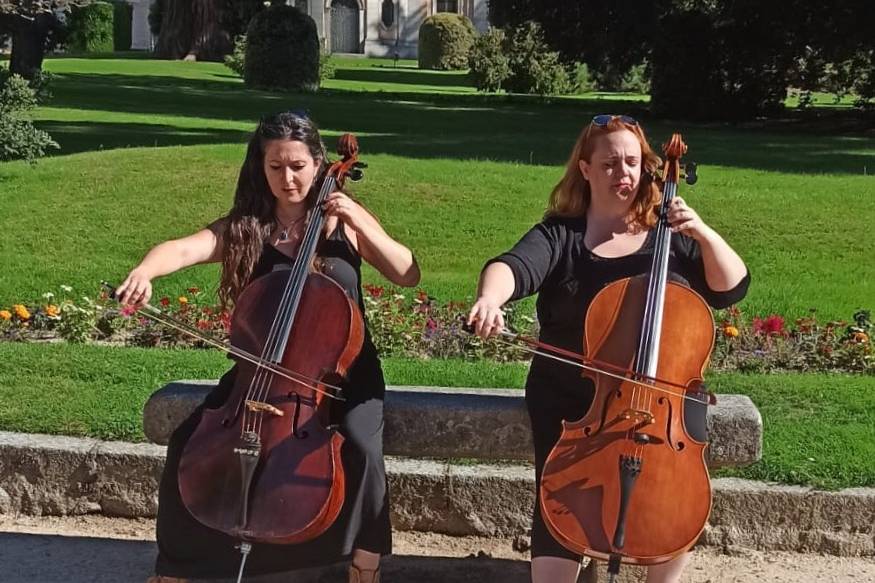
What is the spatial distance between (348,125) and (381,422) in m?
12.1

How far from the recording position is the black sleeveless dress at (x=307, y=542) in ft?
10.6

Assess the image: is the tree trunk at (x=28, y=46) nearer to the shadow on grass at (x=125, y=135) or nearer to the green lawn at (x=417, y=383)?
the shadow on grass at (x=125, y=135)

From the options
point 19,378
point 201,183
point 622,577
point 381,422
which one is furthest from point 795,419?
point 201,183

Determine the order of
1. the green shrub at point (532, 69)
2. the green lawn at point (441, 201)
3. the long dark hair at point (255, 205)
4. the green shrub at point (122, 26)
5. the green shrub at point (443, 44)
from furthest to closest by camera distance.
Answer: the green shrub at point (122, 26), the green shrub at point (443, 44), the green shrub at point (532, 69), the green lawn at point (441, 201), the long dark hair at point (255, 205)

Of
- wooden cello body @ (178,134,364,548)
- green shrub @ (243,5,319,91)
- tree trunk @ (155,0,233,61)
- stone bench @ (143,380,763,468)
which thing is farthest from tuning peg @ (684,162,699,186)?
tree trunk @ (155,0,233,61)

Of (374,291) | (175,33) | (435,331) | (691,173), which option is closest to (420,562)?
(691,173)

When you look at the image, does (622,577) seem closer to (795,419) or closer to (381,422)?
(381,422)

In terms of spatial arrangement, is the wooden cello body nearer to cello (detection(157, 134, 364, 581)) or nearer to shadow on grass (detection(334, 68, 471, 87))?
cello (detection(157, 134, 364, 581))

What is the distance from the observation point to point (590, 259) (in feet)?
10.8

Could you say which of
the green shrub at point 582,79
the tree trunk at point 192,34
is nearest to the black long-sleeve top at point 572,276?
the green shrub at point 582,79

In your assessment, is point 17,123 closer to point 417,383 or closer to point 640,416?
point 417,383

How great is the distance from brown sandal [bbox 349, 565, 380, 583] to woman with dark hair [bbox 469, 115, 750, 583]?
0.46m

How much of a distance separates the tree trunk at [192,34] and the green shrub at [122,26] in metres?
9.76

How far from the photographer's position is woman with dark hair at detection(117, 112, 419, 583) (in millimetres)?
3227
